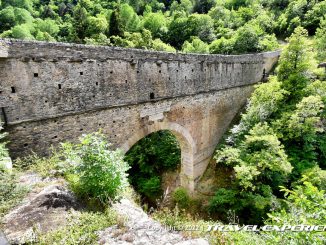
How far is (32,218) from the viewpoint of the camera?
15.1 ft

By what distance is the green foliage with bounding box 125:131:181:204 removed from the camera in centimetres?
1748

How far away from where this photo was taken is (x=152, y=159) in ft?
59.3

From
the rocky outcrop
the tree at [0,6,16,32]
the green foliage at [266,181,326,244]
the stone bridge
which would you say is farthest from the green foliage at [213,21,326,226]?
the tree at [0,6,16,32]

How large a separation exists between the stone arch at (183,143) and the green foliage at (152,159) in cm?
128

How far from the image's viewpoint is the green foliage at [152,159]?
17.5 metres

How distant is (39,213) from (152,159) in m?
13.4

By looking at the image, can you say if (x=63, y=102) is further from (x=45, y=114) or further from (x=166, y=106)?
(x=166, y=106)

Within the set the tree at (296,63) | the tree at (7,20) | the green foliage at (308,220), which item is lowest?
the green foliage at (308,220)

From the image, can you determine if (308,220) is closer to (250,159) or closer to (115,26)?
(250,159)

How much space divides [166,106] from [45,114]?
599 centimetres

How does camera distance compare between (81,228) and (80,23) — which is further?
(80,23)

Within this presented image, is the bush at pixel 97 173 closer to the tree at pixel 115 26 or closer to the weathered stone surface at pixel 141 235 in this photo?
the weathered stone surface at pixel 141 235

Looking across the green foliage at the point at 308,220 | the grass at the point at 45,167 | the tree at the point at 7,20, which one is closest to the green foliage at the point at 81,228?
the grass at the point at 45,167

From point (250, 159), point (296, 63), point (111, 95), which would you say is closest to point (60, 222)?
point (111, 95)
